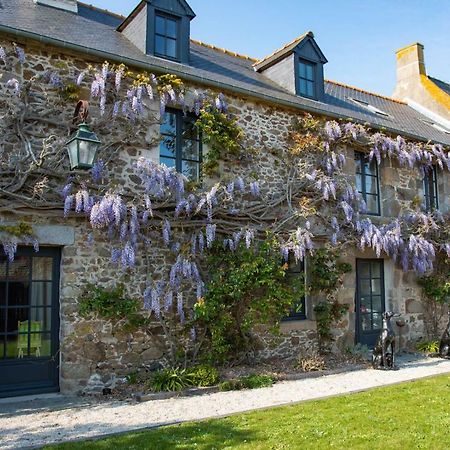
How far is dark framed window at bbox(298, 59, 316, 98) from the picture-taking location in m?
9.77

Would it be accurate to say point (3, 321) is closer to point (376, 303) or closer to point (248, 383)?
point (248, 383)

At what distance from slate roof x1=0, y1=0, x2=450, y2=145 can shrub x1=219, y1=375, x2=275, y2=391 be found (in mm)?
4384

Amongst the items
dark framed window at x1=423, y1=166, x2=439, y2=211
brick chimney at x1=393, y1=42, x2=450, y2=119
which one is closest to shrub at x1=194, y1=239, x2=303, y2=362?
dark framed window at x1=423, y1=166, x2=439, y2=211

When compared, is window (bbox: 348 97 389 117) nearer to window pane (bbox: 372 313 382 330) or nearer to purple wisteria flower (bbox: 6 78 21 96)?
window pane (bbox: 372 313 382 330)

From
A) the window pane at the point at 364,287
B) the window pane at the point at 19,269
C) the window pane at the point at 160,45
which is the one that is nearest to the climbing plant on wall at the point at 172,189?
the window pane at the point at 19,269

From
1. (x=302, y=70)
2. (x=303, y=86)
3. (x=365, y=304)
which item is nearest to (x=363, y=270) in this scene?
(x=365, y=304)

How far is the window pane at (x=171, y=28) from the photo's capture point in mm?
8180

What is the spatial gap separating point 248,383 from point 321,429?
6.59ft

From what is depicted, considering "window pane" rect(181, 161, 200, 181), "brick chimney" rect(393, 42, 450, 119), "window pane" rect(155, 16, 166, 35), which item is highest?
"brick chimney" rect(393, 42, 450, 119)

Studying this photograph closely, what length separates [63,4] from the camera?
8.43 m

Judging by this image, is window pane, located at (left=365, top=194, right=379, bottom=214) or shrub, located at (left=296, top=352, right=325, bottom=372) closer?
shrub, located at (left=296, top=352, right=325, bottom=372)

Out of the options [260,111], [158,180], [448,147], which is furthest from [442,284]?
[158,180]

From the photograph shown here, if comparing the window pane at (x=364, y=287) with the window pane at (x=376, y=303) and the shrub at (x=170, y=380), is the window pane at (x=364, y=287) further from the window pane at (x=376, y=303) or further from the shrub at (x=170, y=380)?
the shrub at (x=170, y=380)

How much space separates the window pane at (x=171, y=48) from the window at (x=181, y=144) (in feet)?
4.24
